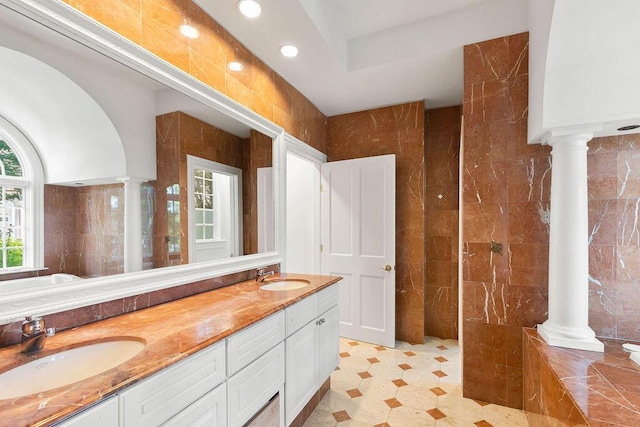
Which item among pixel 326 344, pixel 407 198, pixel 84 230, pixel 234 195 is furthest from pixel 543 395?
pixel 84 230

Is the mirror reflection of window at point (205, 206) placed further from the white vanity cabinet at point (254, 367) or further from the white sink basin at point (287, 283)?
the white vanity cabinet at point (254, 367)

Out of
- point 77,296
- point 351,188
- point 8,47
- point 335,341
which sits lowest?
point 335,341

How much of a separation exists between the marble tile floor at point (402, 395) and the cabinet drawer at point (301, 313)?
757 mm

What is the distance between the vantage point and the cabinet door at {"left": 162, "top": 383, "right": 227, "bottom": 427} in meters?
0.98

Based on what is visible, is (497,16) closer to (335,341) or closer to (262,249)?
(262,249)

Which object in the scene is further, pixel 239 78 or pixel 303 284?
pixel 303 284

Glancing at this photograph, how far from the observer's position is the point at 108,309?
1.25 metres

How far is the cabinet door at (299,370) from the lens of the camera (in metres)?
1.64

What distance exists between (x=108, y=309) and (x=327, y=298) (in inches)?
53.9

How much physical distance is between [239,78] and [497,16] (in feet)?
6.40

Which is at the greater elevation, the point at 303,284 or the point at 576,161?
the point at 576,161

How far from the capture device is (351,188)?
329 centimetres

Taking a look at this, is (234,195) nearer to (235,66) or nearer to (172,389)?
(235,66)

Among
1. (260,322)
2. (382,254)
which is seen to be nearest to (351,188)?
(382,254)
